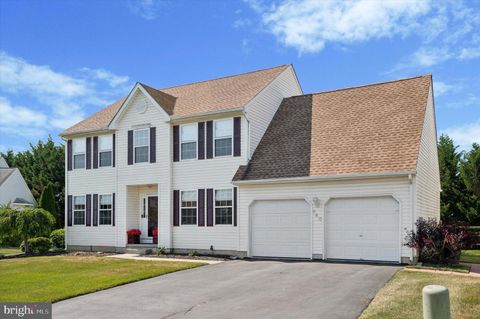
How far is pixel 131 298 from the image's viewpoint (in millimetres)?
11680

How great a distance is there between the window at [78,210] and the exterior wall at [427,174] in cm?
1629

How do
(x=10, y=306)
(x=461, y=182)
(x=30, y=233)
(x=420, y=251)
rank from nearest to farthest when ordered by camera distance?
(x=10, y=306)
(x=420, y=251)
(x=30, y=233)
(x=461, y=182)

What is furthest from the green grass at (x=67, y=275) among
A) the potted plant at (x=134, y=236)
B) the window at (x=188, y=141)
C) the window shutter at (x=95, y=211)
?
the window at (x=188, y=141)

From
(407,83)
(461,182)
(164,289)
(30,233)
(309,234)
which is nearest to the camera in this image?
(164,289)

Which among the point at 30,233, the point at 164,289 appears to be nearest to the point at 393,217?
the point at 164,289

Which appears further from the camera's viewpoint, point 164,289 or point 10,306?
point 164,289

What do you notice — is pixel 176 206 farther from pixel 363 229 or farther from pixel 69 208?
pixel 363 229

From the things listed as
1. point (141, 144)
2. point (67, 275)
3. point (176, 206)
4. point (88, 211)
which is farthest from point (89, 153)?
point (67, 275)

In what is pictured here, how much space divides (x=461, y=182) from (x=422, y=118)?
1435 centimetres

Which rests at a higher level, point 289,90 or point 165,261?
point 289,90

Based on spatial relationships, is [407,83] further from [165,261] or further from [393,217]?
[165,261]

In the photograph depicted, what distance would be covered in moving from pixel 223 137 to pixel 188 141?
1.81 m

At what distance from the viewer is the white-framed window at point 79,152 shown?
25172 mm

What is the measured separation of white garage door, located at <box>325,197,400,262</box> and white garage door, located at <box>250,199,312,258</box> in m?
0.96
